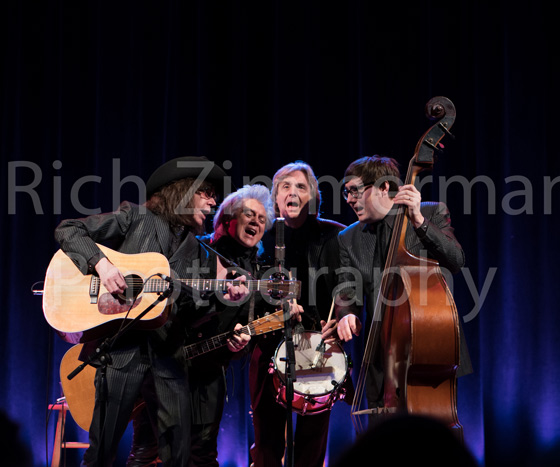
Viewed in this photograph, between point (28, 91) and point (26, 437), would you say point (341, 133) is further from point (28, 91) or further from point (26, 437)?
point (26, 437)

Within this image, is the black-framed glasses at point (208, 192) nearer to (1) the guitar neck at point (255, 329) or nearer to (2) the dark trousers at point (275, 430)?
(1) the guitar neck at point (255, 329)

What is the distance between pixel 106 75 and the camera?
533cm

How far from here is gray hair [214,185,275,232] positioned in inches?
154

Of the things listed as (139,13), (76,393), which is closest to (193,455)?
(76,393)

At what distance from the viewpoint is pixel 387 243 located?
11.3 ft

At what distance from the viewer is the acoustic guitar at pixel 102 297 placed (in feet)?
9.66

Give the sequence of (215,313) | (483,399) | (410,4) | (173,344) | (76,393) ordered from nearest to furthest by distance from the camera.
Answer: (173,344) → (215,313) → (76,393) → (483,399) → (410,4)

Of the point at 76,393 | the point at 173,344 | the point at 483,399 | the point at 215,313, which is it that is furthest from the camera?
the point at 483,399

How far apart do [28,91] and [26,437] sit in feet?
10.4

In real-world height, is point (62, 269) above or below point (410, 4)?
below

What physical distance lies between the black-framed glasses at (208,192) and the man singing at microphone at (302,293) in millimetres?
583

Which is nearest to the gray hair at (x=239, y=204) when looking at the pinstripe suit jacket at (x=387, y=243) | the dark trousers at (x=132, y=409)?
the pinstripe suit jacket at (x=387, y=243)

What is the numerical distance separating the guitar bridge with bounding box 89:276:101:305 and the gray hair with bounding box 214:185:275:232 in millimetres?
1126

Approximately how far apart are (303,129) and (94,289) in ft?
9.09
